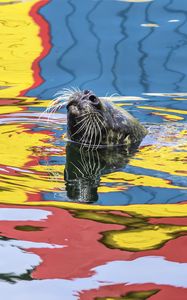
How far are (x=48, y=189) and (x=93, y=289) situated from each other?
1324 mm

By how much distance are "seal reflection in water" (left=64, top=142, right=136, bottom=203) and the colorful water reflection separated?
0.06 ft

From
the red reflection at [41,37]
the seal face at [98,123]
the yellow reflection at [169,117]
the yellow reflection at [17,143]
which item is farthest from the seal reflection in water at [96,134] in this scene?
the red reflection at [41,37]

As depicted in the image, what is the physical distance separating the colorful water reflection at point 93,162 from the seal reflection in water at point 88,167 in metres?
0.02

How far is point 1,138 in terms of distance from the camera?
537 cm

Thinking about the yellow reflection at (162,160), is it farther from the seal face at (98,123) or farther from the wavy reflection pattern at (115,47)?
the wavy reflection pattern at (115,47)

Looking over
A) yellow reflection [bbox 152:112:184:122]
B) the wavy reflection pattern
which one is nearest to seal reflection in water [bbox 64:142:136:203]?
yellow reflection [bbox 152:112:184:122]

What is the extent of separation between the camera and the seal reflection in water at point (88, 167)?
413cm

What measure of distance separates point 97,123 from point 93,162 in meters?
0.50

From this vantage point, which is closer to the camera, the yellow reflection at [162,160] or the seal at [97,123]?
the yellow reflection at [162,160]

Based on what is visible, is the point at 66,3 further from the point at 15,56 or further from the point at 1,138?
the point at 1,138

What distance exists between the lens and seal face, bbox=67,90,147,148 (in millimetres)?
5250

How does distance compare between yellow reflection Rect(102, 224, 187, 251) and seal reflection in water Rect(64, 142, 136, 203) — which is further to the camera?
seal reflection in water Rect(64, 142, 136, 203)

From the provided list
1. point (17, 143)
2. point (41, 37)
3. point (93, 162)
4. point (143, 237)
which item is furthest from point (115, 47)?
point (143, 237)

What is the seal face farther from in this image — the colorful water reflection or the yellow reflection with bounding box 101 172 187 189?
the yellow reflection with bounding box 101 172 187 189
